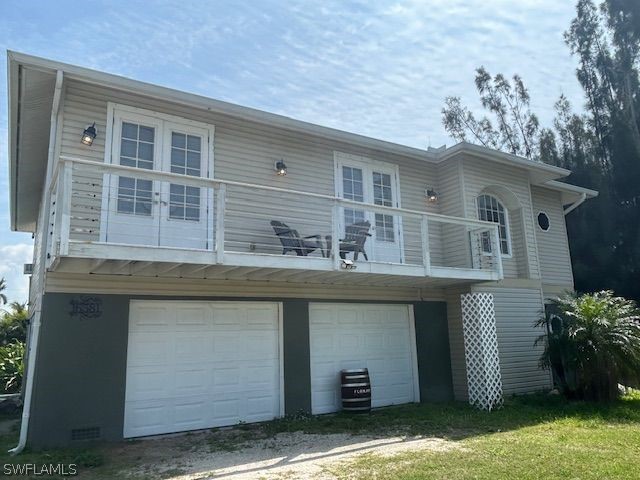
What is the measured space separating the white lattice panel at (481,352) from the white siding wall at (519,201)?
249cm

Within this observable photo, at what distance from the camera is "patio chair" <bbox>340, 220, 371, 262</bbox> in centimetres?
876

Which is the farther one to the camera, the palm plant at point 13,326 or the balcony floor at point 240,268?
the palm plant at point 13,326

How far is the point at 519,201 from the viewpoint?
12328 mm

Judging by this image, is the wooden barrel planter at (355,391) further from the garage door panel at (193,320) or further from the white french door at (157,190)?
the white french door at (157,190)

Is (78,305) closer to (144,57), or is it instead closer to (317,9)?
(144,57)

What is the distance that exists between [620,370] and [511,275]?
10.6ft

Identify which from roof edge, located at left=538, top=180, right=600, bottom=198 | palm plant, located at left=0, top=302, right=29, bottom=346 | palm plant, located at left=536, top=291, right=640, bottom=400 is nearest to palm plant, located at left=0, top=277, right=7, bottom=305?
palm plant, located at left=0, top=302, right=29, bottom=346

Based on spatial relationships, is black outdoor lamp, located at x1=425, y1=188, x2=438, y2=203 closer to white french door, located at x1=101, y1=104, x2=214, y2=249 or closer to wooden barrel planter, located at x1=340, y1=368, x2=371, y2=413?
wooden barrel planter, located at x1=340, y1=368, x2=371, y2=413

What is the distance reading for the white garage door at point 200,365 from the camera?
24.8 feet

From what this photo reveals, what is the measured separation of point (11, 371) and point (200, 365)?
28.7 ft

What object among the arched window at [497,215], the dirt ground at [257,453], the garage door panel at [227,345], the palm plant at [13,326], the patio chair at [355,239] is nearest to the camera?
the dirt ground at [257,453]

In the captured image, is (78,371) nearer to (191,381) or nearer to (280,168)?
(191,381)

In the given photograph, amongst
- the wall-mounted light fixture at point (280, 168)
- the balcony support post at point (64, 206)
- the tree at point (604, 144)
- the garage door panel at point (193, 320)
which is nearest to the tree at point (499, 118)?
the tree at point (604, 144)

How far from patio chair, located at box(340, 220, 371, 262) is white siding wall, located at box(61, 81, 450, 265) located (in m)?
0.68
